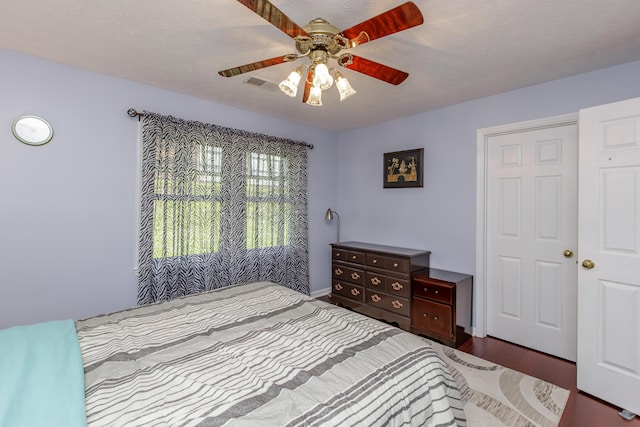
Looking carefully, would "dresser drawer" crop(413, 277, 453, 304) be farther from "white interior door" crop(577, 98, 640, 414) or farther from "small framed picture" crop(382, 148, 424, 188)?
"small framed picture" crop(382, 148, 424, 188)

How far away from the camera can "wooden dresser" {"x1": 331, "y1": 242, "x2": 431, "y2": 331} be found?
315 cm

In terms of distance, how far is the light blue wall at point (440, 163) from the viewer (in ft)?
8.16

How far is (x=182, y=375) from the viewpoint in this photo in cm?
118

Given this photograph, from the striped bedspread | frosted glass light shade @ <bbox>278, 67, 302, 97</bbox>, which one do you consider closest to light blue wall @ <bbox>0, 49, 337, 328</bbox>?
the striped bedspread

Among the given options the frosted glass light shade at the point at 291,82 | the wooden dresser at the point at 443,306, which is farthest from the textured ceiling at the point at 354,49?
the wooden dresser at the point at 443,306

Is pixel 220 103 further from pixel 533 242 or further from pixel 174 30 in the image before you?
pixel 533 242

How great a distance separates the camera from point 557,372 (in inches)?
94.8

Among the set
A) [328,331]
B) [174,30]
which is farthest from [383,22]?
[328,331]

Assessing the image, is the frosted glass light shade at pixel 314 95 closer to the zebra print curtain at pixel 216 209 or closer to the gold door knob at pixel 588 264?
the zebra print curtain at pixel 216 209

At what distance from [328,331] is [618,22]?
8.16 ft

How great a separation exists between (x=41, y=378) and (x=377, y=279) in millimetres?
2856

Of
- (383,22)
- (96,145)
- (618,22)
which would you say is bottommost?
(96,145)

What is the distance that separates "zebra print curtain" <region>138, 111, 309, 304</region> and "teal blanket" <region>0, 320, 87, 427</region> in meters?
1.40

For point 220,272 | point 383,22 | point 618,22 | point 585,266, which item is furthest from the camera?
point 220,272
